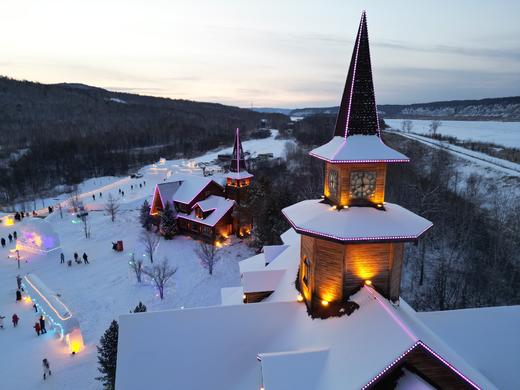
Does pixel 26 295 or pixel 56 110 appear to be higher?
pixel 56 110

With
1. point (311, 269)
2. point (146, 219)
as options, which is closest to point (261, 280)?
point (311, 269)

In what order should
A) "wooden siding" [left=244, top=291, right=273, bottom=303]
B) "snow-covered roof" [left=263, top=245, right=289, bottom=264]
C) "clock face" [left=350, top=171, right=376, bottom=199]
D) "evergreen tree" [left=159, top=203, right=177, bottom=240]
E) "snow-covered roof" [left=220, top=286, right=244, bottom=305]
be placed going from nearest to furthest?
"clock face" [left=350, top=171, right=376, bottom=199], "wooden siding" [left=244, top=291, right=273, bottom=303], "snow-covered roof" [left=220, top=286, right=244, bottom=305], "snow-covered roof" [left=263, top=245, right=289, bottom=264], "evergreen tree" [left=159, top=203, right=177, bottom=240]

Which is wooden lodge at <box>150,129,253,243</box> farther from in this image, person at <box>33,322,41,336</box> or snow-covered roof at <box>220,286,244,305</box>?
person at <box>33,322,41,336</box>

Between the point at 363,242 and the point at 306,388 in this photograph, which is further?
the point at 363,242

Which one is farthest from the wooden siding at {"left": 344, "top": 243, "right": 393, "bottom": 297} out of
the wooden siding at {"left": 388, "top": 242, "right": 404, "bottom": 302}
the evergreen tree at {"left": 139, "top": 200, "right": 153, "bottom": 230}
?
the evergreen tree at {"left": 139, "top": 200, "right": 153, "bottom": 230}

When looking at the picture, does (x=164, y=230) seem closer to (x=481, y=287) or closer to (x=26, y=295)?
(x=26, y=295)

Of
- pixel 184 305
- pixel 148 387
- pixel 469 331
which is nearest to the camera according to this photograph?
pixel 148 387

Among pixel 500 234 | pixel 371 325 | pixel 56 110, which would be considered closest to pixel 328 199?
pixel 371 325
